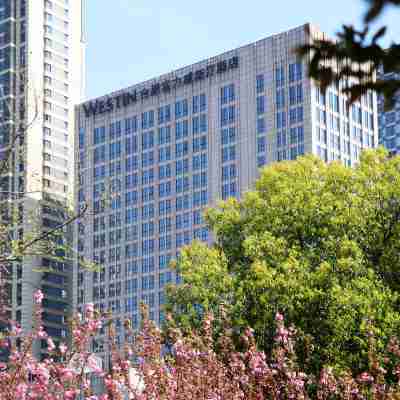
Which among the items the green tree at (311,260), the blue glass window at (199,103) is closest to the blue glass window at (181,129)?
the blue glass window at (199,103)

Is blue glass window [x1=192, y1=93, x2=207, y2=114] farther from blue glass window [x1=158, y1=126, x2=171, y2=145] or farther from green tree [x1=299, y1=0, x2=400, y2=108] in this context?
green tree [x1=299, y1=0, x2=400, y2=108]

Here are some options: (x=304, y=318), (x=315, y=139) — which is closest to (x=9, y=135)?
(x=304, y=318)

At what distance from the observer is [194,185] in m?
144

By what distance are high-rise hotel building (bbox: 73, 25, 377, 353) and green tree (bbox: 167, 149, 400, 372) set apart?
315 feet

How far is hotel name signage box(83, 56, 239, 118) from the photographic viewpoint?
14225 cm

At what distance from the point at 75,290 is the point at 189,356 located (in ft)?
458

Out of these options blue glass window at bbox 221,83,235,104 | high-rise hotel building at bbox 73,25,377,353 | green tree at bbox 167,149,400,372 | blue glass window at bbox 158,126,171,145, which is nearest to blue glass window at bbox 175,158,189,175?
high-rise hotel building at bbox 73,25,377,353

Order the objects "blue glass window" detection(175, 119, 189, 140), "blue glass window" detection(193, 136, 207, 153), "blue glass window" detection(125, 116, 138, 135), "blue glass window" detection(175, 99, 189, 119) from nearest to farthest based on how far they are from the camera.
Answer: "blue glass window" detection(193, 136, 207, 153) < "blue glass window" detection(175, 99, 189, 119) < "blue glass window" detection(175, 119, 189, 140) < "blue glass window" detection(125, 116, 138, 135)

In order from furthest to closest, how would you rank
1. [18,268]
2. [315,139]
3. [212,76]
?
[18,268] < [212,76] < [315,139]

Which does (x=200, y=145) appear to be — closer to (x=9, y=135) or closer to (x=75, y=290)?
(x=75, y=290)

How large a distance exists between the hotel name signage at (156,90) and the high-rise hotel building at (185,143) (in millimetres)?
138

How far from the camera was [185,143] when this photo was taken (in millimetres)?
147500

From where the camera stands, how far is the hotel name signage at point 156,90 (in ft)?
467

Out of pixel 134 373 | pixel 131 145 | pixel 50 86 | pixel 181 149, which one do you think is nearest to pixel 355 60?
pixel 134 373
